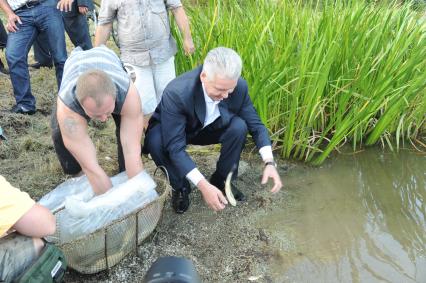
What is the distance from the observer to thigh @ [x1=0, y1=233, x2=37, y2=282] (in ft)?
4.88

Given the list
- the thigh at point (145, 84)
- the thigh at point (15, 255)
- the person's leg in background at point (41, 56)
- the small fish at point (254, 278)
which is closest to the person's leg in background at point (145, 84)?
the thigh at point (145, 84)

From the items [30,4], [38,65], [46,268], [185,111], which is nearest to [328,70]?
[185,111]

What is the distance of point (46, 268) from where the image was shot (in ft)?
4.82

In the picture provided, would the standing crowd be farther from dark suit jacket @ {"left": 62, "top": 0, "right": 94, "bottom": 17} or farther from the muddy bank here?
dark suit jacket @ {"left": 62, "top": 0, "right": 94, "bottom": 17}

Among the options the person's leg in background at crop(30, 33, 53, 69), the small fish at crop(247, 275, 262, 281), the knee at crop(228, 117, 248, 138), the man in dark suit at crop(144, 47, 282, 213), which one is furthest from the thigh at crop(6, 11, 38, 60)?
the small fish at crop(247, 275, 262, 281)

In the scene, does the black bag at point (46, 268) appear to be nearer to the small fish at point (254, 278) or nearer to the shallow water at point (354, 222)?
the small fish at point (254, 278)

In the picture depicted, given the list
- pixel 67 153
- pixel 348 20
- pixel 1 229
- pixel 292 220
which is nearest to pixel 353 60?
pixel 348 20

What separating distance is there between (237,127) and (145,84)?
89 centimetres

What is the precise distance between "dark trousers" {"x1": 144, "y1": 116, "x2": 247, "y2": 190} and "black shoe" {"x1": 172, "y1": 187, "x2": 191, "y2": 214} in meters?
0.04

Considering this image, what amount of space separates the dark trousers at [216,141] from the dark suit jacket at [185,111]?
5 centimetres

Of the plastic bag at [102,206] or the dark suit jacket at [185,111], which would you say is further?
the dark suit jacket at [185,111]

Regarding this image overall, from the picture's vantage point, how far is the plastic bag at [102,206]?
1847 millimetres

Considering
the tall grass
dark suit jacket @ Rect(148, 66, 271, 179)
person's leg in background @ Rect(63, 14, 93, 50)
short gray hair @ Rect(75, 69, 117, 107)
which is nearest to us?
short gray hair @ Rect(75, 69, 117, 107)

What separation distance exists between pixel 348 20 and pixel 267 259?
165cm
